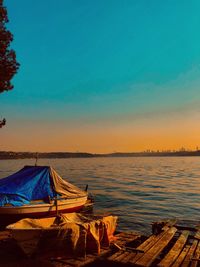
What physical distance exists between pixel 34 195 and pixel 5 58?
31.1ft

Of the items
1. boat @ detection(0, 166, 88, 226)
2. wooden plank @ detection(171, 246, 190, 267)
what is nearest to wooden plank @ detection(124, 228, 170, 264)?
wooden plank @ detection(171, 246, 190, 267)

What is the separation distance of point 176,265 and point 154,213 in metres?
20.7

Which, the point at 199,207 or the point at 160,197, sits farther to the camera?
the point at 160,197

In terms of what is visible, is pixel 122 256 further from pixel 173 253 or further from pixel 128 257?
pixel 173 253

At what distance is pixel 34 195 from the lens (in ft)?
60.5

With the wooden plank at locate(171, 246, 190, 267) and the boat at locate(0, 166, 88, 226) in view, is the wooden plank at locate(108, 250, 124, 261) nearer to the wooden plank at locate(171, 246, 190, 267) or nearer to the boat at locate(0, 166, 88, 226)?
the wooden plank at locate(171, 246, 190, 267)

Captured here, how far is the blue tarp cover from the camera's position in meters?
17.6

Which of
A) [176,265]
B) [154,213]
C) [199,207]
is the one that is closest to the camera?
[176,265]

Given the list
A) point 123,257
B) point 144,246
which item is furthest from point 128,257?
point 144,246

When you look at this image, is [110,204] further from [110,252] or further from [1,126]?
[110,252]

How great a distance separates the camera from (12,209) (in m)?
17.5

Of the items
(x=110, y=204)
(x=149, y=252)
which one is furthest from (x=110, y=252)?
(x=110, y=204)

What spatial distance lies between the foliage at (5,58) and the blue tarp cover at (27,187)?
6.14m

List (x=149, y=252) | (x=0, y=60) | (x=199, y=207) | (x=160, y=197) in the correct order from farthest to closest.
A: (x=160, y=197), (x=199, y=207), (x=0, y=60), (x=149, y=252)
